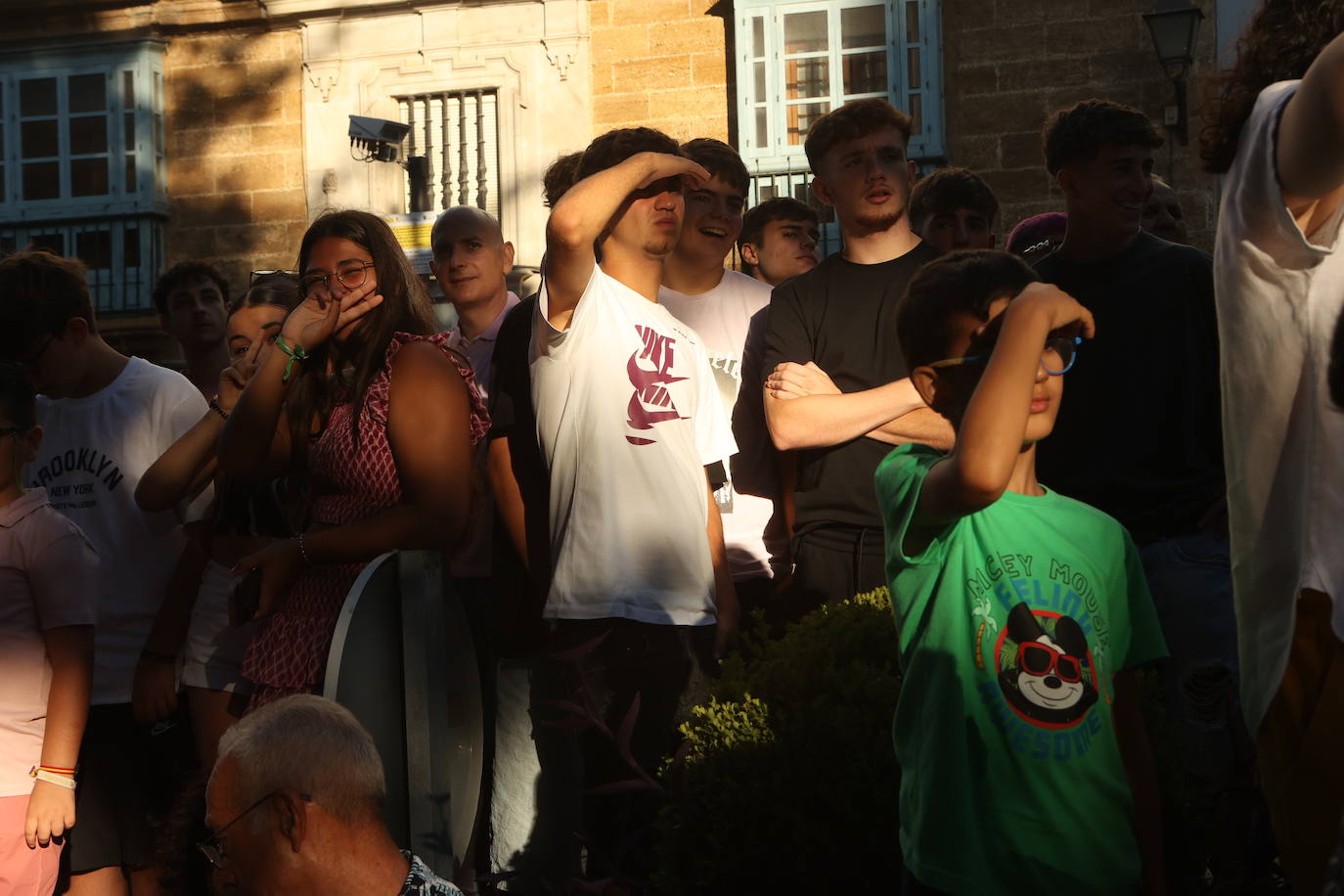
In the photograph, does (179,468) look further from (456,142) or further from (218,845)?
(456,142)

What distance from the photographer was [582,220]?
152 inches

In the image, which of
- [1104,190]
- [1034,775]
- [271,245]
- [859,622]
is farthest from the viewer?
[271,245]

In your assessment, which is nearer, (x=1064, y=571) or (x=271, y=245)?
(x=1064, y=571)

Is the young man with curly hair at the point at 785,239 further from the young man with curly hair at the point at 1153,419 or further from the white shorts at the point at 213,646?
the white shorts at the point at 213,646

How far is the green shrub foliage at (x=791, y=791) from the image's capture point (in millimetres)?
2812

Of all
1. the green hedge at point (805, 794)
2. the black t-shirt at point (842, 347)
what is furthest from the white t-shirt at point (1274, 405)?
the black t-shirt at point (842, 347)

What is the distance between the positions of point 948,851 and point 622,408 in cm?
185

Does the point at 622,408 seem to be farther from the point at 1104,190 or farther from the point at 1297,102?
the point at 1297,102

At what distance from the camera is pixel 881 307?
4293 millimetres

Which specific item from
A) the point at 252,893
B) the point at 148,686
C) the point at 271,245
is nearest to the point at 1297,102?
the point at 252,893

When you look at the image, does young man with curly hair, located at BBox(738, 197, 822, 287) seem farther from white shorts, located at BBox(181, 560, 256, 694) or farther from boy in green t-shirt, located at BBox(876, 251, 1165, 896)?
boy in green t-shirt, located at BBox(876, 251, 1165, 896)

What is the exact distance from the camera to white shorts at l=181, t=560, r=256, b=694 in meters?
4.29

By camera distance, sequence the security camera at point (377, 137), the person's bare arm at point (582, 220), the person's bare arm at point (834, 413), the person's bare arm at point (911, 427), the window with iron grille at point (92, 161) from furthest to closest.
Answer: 1. the window with iron grille at point (92, 161)
2. the security camera at point (377, 137)
3. the person's bare arm at point (911, 427)
4. the person's bare arm at point (834, 413)
5. the person's bare arm at point (582, 220)

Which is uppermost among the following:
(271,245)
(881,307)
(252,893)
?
(271,245)
